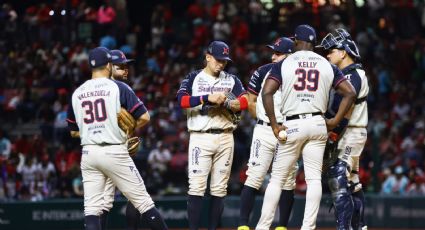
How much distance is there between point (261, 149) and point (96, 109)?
2.37 metres

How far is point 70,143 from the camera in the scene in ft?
64.8

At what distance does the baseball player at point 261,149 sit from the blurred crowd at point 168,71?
6736 mm

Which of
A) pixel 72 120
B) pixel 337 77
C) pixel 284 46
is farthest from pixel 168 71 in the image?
pixel 337 77

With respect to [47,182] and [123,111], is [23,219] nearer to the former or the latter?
[47,182]

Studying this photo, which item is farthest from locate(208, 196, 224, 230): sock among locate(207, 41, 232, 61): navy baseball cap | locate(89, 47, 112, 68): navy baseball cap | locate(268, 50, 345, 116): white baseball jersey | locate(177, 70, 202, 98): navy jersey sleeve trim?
locate(89, 47, 112, 68): navy baseball cap

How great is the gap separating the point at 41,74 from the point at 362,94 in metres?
12.4

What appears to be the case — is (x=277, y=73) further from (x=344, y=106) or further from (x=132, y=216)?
(x=132, y=216)

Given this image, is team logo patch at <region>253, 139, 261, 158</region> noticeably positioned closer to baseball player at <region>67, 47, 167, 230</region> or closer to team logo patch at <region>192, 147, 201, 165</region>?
team logo patch at <region>192, 147, 201, 165</region>

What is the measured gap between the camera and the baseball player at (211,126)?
11367 mm

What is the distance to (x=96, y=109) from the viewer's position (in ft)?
33.1

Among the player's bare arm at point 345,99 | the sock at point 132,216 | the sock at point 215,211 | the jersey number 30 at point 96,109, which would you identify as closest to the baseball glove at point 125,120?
the jersey number 30 at point 96,109

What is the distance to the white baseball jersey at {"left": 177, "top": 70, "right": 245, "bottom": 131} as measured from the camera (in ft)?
37.7

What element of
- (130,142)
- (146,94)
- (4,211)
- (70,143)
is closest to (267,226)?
(130,142)

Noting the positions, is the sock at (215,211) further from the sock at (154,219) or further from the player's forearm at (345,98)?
the player's forearm at (345,98)
